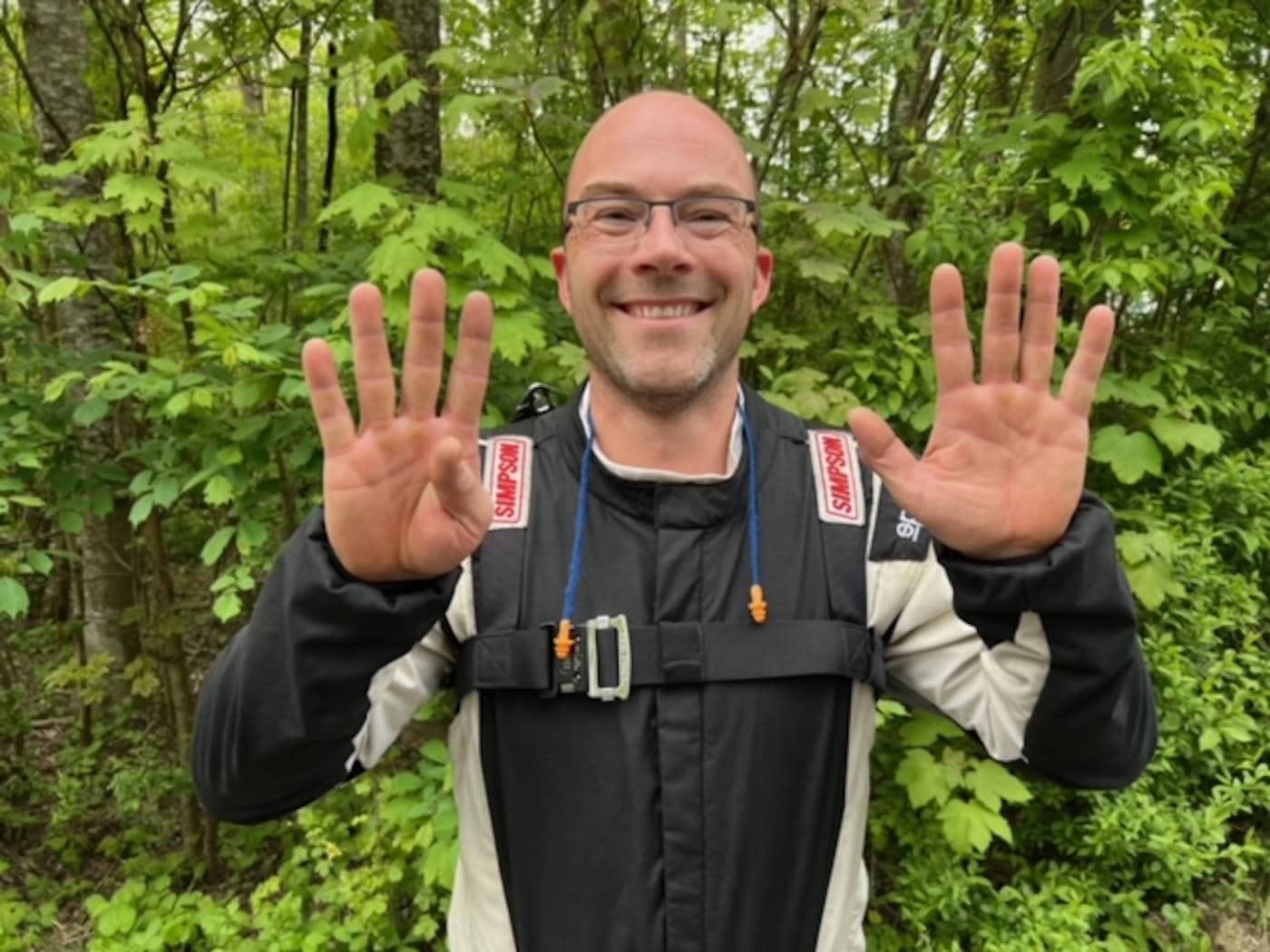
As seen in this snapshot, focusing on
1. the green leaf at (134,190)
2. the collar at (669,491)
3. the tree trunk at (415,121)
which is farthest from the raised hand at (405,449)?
the tree trunk at (415,121)

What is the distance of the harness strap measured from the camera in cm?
142

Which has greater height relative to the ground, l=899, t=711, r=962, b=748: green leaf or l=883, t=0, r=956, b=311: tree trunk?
l=883, t=0, r=956, b=311: tree trunk

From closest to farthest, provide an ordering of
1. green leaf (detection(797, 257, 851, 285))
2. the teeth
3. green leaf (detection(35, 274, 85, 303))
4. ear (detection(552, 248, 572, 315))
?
the teeth < ear (detection(552, 248, 572, 315)) < green leaf (detection(35, 274, 85, 303)) < green leaf (detection(797, 257, 851, 285))

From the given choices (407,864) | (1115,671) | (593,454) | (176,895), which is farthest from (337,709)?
(176,895)

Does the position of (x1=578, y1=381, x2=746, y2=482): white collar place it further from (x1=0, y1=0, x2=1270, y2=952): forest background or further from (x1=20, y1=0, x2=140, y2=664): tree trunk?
(x1=20, y1=0, x2=140, y2=664): tree trunk

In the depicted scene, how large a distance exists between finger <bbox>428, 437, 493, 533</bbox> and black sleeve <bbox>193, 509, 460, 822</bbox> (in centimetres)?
10

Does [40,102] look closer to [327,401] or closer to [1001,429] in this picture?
[327,401]

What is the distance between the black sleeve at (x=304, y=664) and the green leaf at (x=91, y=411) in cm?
→ 158

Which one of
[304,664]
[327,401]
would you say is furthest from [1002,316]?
[304,664]

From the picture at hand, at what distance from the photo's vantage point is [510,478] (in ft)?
5.20

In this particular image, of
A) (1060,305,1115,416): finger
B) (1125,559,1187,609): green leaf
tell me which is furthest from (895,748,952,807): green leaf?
(1060,305,1115,416): finger

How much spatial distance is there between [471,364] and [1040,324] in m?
0.84

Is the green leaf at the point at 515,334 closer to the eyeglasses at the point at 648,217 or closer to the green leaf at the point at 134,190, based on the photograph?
the eyeglasses at the point at 648,217

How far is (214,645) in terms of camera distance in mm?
4453
